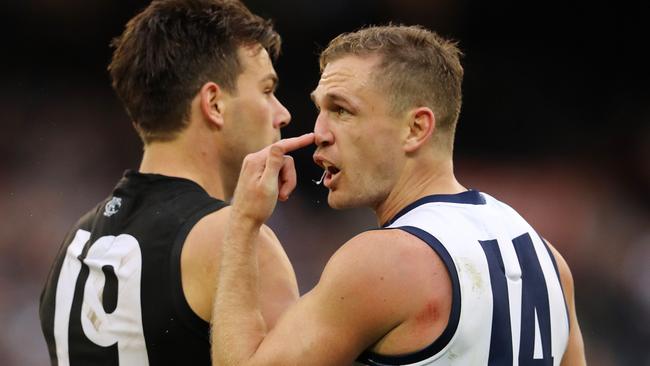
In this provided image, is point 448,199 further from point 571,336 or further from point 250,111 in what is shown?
point 250,111

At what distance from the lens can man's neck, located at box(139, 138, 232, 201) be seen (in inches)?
149

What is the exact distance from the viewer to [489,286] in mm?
2971

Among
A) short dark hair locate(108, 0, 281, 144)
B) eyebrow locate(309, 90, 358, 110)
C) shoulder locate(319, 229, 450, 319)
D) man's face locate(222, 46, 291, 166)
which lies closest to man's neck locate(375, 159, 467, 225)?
eyebrow locate(309, 90, 358, 110)

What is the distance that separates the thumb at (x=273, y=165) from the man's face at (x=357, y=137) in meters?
0.18

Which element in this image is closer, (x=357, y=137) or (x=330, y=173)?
(x=357, y=137)

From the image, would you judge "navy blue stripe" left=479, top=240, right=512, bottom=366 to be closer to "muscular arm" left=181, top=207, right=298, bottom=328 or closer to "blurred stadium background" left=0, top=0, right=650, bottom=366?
"muscular arm" left=181, top=207, right=298, bottom=328

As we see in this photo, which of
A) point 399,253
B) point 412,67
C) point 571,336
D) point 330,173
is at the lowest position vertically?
point 571,336

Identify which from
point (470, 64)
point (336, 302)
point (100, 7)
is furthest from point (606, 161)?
point (336, 302)

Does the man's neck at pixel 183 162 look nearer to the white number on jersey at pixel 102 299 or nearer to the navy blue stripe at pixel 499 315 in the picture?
the white number on jersey at pixel 102 299

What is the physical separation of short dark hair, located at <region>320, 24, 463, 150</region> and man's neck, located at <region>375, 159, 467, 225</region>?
0.48 ft

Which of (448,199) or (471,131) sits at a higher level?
(471,131)

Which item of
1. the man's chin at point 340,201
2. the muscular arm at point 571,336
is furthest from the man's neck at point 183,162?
the muscular arm at point 571,336

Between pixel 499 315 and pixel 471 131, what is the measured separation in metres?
8.98

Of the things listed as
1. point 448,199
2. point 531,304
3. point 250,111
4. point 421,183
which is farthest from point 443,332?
point 250,111
